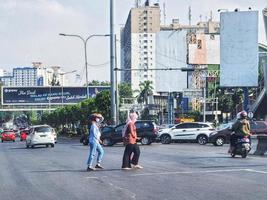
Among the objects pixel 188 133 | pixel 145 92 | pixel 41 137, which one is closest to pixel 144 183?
pixel 41 137

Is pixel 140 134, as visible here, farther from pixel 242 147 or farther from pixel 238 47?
pixel 238 47

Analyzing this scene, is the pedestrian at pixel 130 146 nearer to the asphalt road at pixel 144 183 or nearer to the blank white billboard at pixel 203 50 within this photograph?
the asphalt road at pixel 144 183

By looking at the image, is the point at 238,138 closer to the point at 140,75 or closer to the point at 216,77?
the point at 216,77

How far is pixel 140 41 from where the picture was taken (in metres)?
153

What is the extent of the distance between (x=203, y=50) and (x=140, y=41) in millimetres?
40384

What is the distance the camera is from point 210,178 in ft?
50.3

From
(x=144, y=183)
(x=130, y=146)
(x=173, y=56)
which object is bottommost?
(x=144, y=183)

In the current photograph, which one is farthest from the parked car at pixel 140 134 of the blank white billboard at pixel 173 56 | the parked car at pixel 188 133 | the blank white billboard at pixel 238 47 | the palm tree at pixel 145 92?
the palm tree at pixel 145 92

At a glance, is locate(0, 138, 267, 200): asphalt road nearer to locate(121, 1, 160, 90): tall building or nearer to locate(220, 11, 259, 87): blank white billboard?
locate(220, 11, 259, 87): blank white billboard

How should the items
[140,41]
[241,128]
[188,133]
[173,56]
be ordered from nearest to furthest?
[241,128] < [188,133] < [173,56] < [140,41]

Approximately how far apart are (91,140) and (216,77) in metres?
90.5

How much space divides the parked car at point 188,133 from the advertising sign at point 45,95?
43.6 meters

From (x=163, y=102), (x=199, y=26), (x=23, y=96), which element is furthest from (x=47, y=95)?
(x=199, y=26)

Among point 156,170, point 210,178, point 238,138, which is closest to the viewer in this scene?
point 210,178
